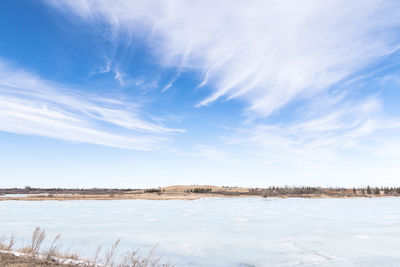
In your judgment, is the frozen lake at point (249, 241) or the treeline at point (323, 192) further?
the treeline at point (323, 192)

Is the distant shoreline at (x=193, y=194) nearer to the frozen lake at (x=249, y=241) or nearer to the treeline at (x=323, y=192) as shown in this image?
the treeline at (x=323, y=192)

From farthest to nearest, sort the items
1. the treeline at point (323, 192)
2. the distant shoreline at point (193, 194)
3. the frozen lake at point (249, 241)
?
the treeline at point (323, 192) < the distant shoreline at point (193, 194) < the frozen lake at point (249, 241)

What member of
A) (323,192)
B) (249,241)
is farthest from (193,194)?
(249,241)

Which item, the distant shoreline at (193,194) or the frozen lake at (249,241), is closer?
the frozen lake at (249,241)

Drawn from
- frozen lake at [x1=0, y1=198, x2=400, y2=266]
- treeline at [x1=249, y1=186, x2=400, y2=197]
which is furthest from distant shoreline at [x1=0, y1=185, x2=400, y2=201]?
frozen lake at [x1=0, y1=198, x2=400, y2=266]

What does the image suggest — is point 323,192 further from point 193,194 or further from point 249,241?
point 249,241

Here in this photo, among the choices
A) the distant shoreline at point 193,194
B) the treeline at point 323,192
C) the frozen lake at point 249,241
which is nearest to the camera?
the frozen lake at point 249,241

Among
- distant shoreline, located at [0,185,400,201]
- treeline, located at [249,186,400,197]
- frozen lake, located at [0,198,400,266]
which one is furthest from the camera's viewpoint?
treeline, located at [249,186,400,197]

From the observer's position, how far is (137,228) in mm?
20125

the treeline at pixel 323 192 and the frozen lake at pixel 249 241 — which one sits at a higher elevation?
the treeline at pixel 323 192

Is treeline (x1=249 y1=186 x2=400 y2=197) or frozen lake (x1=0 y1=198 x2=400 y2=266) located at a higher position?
treeline (x1=249 y1=186 x2=400 y2=197)

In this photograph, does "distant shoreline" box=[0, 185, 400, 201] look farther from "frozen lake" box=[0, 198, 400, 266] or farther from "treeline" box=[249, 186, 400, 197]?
"frozen lake" box=[0, 198, 400, 266]

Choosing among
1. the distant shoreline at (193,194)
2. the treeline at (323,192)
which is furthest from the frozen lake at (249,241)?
the treeline at (323,192)

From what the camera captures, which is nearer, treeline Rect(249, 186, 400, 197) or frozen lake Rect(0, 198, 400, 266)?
frozen lake Rect(0, 198, 400, 266)
